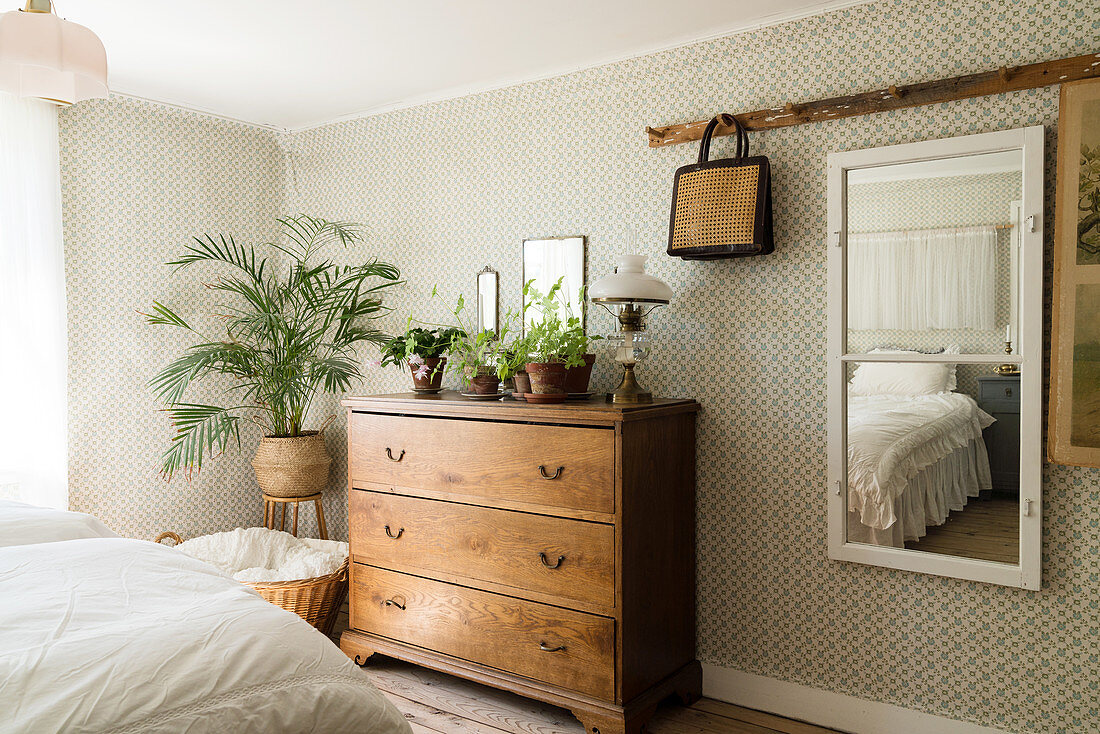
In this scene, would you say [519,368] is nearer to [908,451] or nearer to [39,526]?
[908,451]

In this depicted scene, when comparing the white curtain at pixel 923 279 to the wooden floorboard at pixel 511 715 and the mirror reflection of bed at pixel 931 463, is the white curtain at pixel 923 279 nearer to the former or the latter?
the mirror reflection of bed at pixel 931 463

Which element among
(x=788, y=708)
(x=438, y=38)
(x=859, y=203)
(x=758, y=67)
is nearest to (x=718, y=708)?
(x=788, y=708)

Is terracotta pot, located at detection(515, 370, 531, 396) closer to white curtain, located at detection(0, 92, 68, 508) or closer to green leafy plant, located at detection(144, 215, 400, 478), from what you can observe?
green leafy plant, located at detection(144, 215, 400, 478)

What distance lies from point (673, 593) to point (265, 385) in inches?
87.9

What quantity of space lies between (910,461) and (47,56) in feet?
8.61

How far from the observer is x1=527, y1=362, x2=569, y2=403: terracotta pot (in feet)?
8.86

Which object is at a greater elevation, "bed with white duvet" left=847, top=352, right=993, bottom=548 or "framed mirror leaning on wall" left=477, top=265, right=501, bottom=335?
"framed mirror leaning on wall" left=477, top=265, right=501, bottom=335

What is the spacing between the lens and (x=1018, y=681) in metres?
2.35

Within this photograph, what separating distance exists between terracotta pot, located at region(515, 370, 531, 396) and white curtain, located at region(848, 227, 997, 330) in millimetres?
1136

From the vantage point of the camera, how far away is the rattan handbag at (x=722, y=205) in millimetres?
2637

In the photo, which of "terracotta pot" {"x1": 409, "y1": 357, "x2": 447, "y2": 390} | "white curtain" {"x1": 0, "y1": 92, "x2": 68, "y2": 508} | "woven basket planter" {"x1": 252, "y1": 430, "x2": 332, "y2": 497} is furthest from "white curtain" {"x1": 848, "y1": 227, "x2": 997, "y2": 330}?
"white curtain" {"x1": 0, "y1": 92, "x2": 68, "y2": 508}

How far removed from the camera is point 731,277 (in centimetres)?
284

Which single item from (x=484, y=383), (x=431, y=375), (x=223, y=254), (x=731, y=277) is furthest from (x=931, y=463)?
(x=223, y=254)

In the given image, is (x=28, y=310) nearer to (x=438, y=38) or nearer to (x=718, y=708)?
(x=438, y=38)
